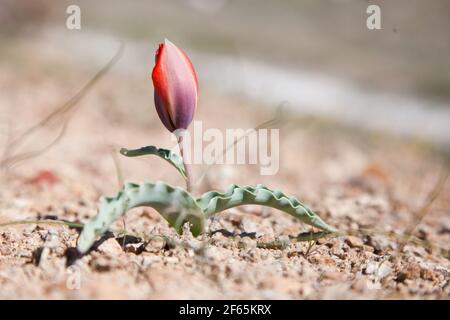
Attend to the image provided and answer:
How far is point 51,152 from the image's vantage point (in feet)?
10.9

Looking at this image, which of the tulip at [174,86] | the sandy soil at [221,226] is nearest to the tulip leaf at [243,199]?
the sandy soil at [221,226]

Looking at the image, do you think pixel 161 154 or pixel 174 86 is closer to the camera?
pixel 174 86

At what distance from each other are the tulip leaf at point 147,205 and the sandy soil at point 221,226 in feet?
0.26

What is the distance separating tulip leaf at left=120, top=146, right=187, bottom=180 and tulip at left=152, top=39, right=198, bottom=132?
0.08 m

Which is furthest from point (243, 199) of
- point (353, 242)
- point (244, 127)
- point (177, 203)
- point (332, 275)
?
point (244, 127)

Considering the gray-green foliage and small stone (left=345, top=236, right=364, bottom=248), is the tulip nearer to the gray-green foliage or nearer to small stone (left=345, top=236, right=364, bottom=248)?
the gray-green foliage

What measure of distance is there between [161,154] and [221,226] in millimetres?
415

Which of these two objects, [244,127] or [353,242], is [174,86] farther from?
[244,127]

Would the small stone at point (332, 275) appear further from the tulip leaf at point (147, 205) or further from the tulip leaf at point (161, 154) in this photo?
the tulip leaf at point (161, 154)

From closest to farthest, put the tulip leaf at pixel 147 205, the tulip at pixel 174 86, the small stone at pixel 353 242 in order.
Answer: the tulip leaf at pixel 147 205, the tulip at pixel 174 86, the small stone at pixel 353 242

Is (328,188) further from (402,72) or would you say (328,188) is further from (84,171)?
(402,72)

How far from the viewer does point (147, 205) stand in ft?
5.51

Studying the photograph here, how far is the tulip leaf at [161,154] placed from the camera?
5.78ft

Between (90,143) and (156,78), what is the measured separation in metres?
2.13
